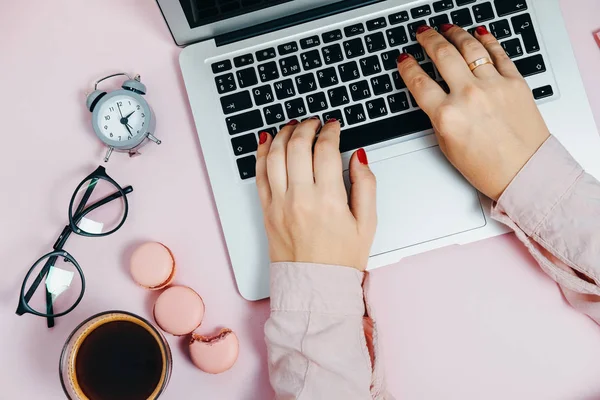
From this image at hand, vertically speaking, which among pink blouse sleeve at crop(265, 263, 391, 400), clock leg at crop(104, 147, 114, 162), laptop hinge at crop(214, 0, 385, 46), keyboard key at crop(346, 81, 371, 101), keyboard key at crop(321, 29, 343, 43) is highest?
laptop hinge at crop(214, 0, 385, 46)

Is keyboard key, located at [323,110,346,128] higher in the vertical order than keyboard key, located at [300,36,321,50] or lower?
lower

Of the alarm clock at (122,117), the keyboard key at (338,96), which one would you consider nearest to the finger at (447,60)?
the keyboard key at (338,96)

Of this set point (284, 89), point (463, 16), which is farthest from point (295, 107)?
point (463, 16)

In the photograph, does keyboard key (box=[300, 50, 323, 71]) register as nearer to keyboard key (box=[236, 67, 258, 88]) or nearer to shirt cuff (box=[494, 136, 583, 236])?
keyboard key (box=[236, 67, 258, 88])

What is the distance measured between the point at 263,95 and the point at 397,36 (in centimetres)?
17

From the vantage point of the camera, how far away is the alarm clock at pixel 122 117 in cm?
66

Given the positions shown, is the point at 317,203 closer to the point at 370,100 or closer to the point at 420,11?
the point at 370,100

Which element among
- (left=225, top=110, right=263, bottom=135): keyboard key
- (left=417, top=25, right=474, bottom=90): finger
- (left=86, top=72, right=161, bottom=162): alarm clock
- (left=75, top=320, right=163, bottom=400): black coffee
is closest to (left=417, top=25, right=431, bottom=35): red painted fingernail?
(left=417, top=25, right=474, bottom=90): finger

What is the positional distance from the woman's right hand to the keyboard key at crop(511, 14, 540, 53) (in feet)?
0.15

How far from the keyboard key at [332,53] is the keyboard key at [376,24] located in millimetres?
44

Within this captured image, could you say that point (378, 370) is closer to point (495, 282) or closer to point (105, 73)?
point (495, 282)

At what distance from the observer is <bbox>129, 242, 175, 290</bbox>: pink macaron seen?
0.66 m

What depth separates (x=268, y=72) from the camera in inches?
26.2

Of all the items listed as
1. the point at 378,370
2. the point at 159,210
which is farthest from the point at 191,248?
the point at 378,370
